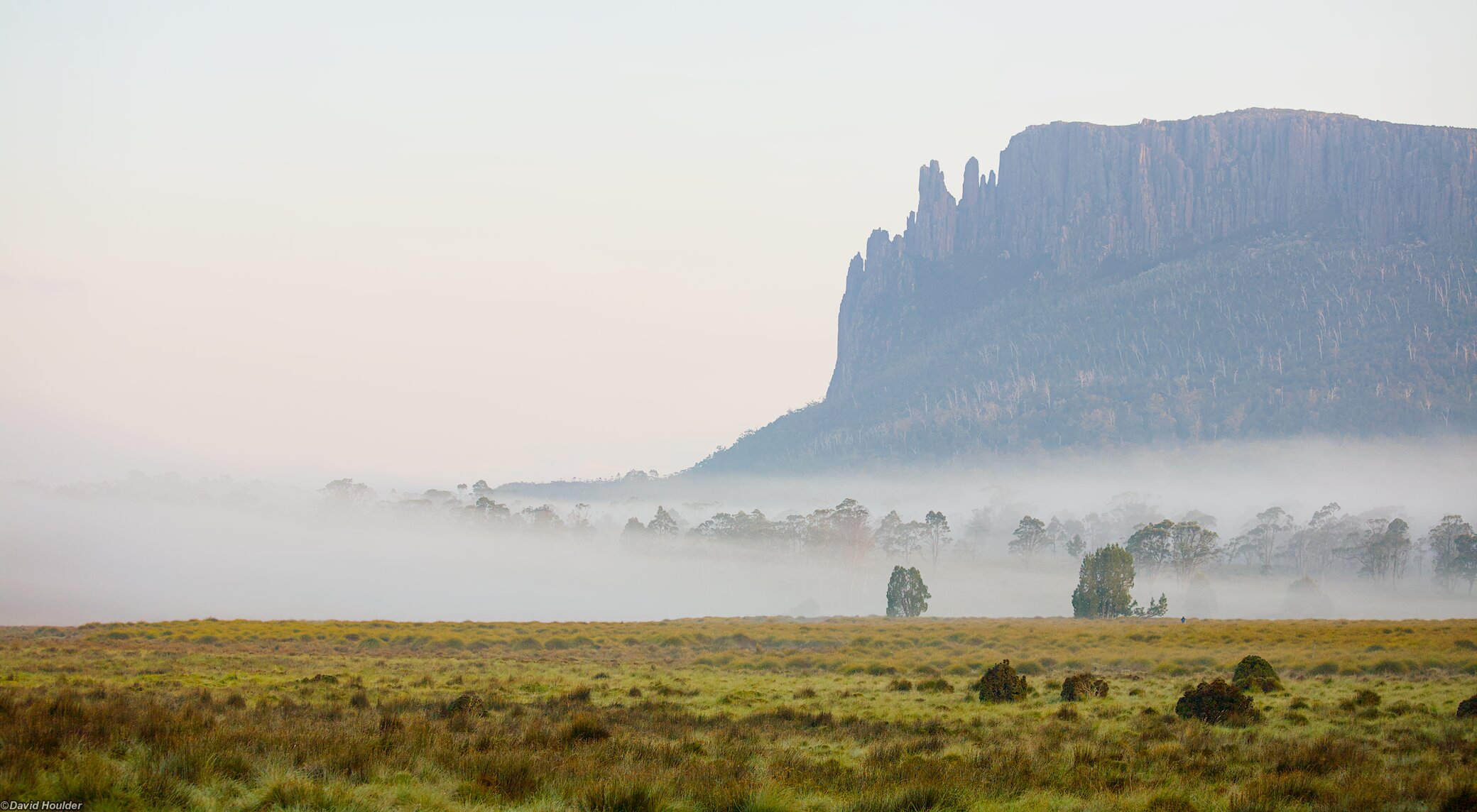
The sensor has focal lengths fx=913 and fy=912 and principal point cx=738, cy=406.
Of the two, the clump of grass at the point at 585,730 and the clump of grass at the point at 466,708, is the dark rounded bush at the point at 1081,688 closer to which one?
the clump of grass at the point at 585,730

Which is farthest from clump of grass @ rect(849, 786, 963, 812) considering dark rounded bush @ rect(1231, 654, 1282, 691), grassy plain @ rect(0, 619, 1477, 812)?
dark rounded bush @ rect(1231, 654, 1282, 691)

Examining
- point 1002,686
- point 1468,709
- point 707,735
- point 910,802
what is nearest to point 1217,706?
point 1468,709

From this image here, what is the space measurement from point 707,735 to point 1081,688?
39.9ft

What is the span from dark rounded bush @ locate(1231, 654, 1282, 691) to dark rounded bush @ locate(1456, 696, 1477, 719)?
5885 millimetres

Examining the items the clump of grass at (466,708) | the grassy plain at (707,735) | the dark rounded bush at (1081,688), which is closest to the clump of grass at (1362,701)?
the grassy plain at (707,735)

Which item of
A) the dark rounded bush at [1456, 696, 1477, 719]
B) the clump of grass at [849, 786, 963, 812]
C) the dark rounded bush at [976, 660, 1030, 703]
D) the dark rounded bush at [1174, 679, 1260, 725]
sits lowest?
the dark rounded bush at [976, 660, 1030, 703]

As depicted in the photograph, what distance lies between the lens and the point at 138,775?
9984mm

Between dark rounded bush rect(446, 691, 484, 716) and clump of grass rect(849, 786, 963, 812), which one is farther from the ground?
clump of grass rect(849, 786, 963, 812)

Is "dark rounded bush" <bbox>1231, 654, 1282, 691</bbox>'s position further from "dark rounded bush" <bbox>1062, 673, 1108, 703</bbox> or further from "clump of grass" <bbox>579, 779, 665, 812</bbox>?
"clump of grass" <bbox>579, 779, 665, 812</bbox>

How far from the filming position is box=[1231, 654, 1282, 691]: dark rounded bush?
2470cm

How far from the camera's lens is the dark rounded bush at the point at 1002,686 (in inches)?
936

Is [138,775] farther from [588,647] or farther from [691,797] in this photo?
[588,647]

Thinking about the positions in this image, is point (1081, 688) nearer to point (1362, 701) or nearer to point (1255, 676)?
point (1255, 676)

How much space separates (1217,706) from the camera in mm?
19344
